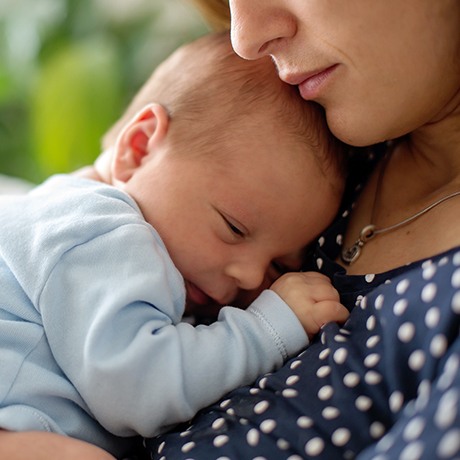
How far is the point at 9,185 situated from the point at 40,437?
88 cm

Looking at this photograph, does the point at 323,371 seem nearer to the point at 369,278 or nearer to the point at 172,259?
the point at 369,278

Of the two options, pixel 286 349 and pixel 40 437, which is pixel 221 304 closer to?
pixel 286 349

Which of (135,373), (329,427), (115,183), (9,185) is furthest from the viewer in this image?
(9,185)

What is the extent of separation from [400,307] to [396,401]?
4.1 inches

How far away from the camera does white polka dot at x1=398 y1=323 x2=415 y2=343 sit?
0.90 metres

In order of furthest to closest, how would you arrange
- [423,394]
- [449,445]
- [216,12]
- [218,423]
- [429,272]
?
[216,12] < [218,423] < [429,272] < [423,394] < [449,445]

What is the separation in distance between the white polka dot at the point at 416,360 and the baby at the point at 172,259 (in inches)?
9.6

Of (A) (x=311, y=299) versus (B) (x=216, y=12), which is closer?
(A) (x=311, y=299)

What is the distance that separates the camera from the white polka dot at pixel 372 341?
0.96 meters

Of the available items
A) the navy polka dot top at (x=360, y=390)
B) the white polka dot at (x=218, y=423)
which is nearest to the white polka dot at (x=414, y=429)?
the navy polka dot top at (x=360, y=390)

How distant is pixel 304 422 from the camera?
96cm

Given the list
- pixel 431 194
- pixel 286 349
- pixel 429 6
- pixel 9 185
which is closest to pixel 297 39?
pixel 429 6

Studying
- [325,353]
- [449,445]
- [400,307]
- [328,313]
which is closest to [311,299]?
[328,313]

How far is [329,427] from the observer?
3.08 ft
